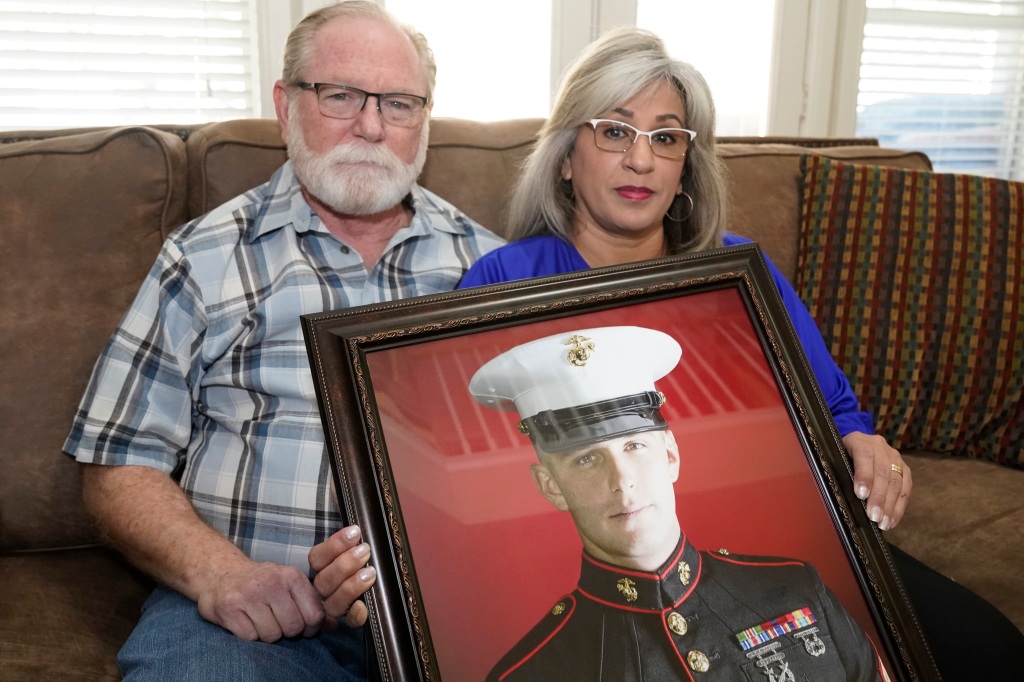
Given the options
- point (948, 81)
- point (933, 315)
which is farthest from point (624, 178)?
point (948, 81)

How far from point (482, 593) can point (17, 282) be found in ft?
3.39

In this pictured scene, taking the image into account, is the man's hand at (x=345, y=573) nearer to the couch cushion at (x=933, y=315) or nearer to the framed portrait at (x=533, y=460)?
the framed portrait at (x=533, y=460)

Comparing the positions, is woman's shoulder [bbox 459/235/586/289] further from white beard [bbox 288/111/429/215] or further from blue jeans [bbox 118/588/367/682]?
blue jeans [bbox 118/588/367/682]

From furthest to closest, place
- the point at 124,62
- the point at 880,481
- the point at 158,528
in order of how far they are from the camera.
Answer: the point at 124,62 < the point at 158,528 < the point at 880,481

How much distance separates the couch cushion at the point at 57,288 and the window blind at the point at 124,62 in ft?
2.64

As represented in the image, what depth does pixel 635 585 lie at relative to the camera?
836 millimetres

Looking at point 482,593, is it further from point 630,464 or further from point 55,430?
point 55,430

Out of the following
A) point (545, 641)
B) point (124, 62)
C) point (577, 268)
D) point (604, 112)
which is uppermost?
point (124, 62)


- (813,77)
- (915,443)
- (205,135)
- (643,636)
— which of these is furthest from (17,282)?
(813,77)

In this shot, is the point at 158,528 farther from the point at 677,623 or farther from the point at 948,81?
the point at 948,81

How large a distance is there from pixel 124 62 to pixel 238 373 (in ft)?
4.25

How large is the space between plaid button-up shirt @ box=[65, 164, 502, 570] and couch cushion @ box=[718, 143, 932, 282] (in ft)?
2.56

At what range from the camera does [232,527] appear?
1.27 m

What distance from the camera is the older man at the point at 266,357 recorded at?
1.11m
